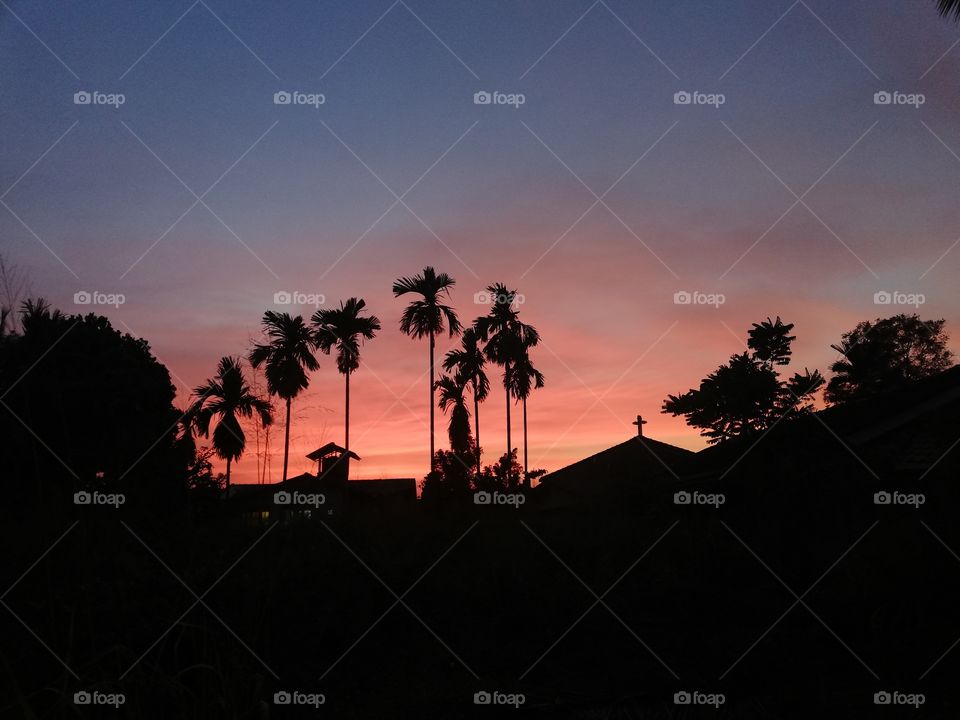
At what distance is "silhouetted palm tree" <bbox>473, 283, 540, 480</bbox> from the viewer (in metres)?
37.7

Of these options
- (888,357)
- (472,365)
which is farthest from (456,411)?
(888,357)

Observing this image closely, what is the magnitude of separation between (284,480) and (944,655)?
571 inches

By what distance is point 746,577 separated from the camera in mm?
11852

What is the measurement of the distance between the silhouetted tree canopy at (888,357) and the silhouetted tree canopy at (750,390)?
25.1ft

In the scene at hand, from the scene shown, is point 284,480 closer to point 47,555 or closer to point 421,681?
point 421,681

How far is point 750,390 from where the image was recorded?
23.6 m

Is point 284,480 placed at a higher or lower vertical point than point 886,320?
lower

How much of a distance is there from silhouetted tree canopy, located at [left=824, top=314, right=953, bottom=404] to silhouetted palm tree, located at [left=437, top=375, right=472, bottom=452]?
62.1 feet

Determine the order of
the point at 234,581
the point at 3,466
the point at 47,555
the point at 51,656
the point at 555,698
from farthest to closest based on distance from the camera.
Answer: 1. the point at 3,466
2. the point at 555,698
3. the point at 234,581
4. the point at 47,555
5. the point at 51,656

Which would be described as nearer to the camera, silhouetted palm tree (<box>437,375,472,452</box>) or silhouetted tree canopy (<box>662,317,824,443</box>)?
silhouetted tree canopy (<box>662,317,824,443</box>)

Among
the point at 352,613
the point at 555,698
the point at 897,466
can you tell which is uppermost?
the point at 897,466

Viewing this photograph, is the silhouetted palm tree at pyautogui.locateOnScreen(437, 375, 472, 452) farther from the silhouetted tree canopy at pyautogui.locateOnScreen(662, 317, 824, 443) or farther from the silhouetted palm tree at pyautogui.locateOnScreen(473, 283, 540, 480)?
the silhouetted tree canopy at pyautogui.locateOnScreen(662, 317, 824, 443)

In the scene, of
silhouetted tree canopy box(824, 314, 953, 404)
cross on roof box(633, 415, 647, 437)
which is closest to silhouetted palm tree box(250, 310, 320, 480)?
cross on roof box(633, 415, 647, 437)

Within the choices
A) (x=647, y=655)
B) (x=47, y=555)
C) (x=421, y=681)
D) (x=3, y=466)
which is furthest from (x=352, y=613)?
(x=3, y=466)
